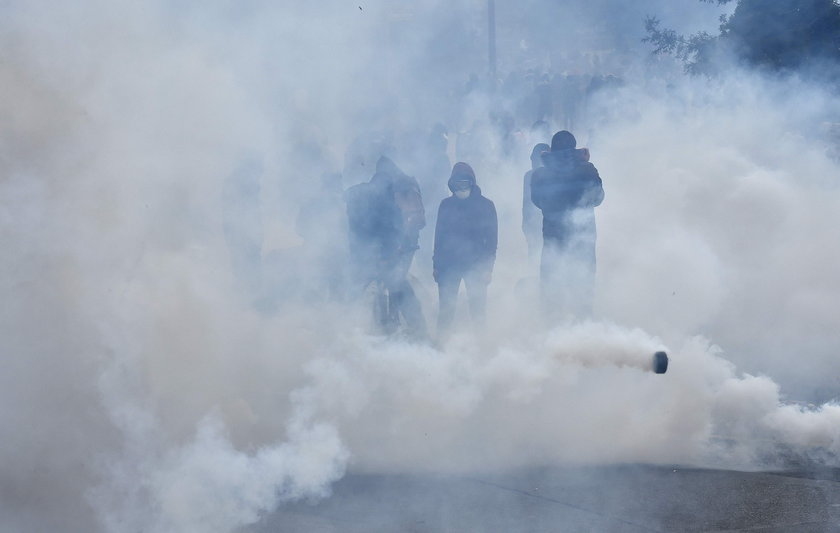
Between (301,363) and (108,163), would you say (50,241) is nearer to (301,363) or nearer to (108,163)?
(108,163)

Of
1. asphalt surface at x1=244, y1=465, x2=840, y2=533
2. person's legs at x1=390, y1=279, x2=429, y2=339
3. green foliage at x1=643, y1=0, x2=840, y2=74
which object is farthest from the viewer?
green foliage at x1=643, y1=0, x2=840, y2=74

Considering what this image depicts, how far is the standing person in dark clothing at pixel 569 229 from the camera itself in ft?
23.4

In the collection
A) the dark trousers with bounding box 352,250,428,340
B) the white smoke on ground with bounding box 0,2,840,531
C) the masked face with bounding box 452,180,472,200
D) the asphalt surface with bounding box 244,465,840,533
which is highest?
the masked face with bounding box 452,180,472,200

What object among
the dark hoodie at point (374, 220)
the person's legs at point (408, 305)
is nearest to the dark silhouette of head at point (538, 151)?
the dark hoodie at point (374, 220)

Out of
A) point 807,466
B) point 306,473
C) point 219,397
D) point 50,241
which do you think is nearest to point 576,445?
point 807,466

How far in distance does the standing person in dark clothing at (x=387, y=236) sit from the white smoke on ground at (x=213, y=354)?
52cm

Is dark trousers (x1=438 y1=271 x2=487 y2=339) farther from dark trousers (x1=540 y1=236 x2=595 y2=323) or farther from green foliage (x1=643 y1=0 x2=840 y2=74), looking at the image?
green foliage (x1=643 y1=0 x2=840 y2=74)

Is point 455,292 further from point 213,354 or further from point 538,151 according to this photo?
point 213,354

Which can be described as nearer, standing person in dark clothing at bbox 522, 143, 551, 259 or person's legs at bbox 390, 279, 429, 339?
person's legs at bbox 390, 279, 429, 339

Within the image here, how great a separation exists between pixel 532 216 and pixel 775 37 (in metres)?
6.06

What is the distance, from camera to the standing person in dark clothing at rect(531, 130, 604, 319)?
712cm

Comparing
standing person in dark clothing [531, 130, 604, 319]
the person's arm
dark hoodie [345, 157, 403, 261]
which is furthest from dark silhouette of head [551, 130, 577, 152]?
dark hoodie [345, 157, 403, 261]

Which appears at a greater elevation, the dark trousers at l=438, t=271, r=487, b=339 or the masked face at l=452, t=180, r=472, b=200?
the masked face at l=452, t=180, r=472, b=200

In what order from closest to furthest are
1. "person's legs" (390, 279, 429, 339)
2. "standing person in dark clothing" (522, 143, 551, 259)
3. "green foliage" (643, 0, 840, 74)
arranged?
"person's legs" (390, 279, 429, 339) < "standing person in dark clothing" (522, 143, 551, 259) < "green foliage" (643, 0, 840, 74)
